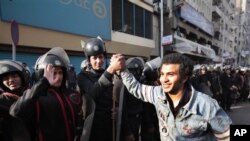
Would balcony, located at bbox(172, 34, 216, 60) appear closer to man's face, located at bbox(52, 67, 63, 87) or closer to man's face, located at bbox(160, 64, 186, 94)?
man's face, located at bbox(52, 67, 63, 87)

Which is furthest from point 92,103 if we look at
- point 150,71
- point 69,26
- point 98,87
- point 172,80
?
point 69,26

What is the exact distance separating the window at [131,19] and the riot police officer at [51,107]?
14543mm

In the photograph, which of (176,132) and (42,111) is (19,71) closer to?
(42,111)

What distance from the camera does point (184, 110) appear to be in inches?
112

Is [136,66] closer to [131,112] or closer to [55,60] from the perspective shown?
[131,112]

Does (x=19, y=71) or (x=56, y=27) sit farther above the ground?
(x=56, y=27)

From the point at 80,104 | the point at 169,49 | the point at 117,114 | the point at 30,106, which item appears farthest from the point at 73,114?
the point at 169,49

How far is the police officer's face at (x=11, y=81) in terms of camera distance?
3.27 meters

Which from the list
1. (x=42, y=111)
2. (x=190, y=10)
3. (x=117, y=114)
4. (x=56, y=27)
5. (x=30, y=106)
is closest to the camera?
(x=30, y=106)

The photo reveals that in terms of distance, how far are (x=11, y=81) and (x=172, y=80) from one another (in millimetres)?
1474

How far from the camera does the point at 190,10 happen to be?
30.4 meters

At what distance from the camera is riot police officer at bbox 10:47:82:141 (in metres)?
2.87

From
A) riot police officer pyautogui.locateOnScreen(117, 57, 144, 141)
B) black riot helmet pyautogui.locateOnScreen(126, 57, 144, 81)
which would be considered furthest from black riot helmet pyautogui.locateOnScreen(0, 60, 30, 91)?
black riot helmet pyautogui.locateOnScreen(126, 57, 144, 81)

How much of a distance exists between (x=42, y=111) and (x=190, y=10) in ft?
93.7
